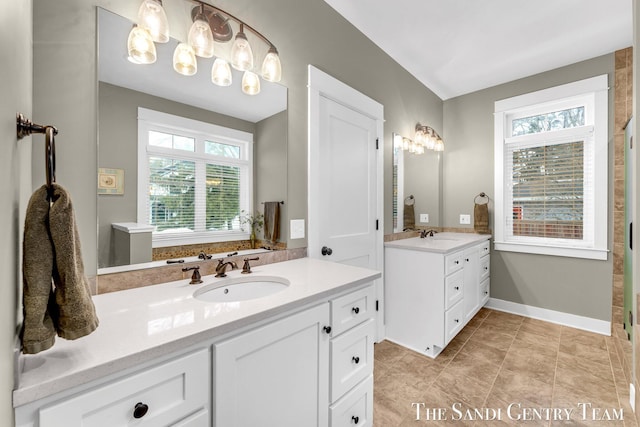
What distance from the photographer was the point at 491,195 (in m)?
3.16

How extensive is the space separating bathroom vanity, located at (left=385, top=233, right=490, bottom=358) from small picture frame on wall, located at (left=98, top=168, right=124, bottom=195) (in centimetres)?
199

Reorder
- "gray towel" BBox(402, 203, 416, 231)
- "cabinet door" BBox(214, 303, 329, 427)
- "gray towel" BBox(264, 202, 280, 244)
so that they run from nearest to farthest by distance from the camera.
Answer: "cabinet door" BBox(214, 303, 329, 427) → "gray towel" BBox(264, 202, 280, 244) → "gray towel" BBox(402, 203, 416, 231)

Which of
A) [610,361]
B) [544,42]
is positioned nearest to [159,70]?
[544,42]

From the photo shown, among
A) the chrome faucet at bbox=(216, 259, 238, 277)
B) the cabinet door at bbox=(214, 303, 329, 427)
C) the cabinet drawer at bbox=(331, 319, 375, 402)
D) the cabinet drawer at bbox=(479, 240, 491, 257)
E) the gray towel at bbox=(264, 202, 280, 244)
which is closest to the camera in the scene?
the cabinet door at bbox=(214, 303, 329, 427)

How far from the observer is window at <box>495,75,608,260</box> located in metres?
2.55

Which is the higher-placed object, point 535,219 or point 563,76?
point 563,76

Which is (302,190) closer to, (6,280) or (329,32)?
(329,32)

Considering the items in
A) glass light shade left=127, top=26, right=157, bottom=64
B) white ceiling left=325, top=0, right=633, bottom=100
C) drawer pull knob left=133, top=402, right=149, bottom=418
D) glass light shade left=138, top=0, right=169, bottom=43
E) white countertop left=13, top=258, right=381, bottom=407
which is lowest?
drawer pull knob left=133, top=402, right=149, bottom=418

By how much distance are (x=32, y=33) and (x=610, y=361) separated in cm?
381

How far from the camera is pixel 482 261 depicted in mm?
2941

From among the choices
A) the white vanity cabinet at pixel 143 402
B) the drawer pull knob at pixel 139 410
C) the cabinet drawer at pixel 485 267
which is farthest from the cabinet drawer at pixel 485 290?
Result: the drawer pull knob at pixel 139 410

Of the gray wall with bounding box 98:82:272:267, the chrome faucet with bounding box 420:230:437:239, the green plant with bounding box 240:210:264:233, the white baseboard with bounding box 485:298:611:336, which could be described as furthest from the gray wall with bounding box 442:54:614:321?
the gray wall with bounding box 98:82:272:267

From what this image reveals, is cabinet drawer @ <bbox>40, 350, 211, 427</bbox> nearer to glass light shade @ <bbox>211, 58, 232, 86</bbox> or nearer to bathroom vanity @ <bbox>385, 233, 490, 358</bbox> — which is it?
glass light shade @ <bbox>211, 58, 232, 86</bbox>

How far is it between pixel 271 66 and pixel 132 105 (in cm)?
72
